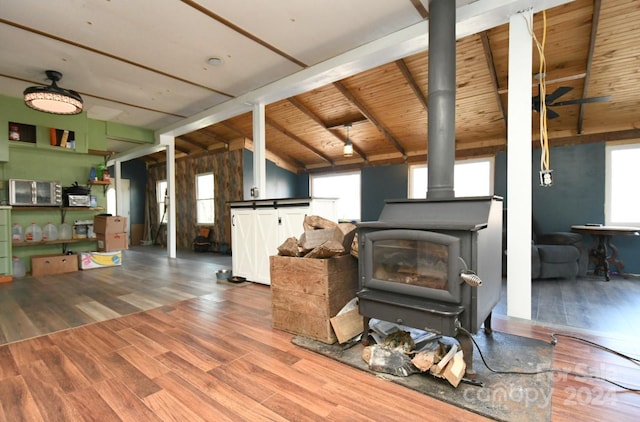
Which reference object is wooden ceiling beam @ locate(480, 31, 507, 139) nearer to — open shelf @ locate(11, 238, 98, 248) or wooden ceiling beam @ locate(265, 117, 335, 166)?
wooden ceiling beam @ locate(265, 117, 335, 166)

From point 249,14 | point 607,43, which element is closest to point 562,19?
point 607,43

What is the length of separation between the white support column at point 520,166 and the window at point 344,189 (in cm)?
544

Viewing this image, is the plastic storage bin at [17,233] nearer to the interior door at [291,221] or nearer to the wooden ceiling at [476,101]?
the wooden ceiling at [476,101]

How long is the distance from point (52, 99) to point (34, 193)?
2.31 meters

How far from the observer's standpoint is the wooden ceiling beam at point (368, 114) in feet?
16.0

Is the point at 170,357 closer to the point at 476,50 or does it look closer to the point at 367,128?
the point at 476,50

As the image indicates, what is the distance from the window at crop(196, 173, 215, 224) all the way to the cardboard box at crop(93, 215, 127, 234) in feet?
9.35

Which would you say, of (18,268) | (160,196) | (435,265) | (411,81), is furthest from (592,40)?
(160,196)

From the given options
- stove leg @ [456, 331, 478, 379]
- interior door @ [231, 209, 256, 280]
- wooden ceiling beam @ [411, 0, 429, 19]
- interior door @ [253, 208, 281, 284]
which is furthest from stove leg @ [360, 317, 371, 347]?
wooden ceiling beam @ [411, 0, 429, 19]

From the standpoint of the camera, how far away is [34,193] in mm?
4945

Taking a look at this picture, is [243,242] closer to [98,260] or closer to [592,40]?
[98,260]

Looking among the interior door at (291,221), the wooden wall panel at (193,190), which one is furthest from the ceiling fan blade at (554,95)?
→ the wooden wall panel at (193,190)

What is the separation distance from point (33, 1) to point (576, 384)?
16.9 ft

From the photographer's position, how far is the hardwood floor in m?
1.43
